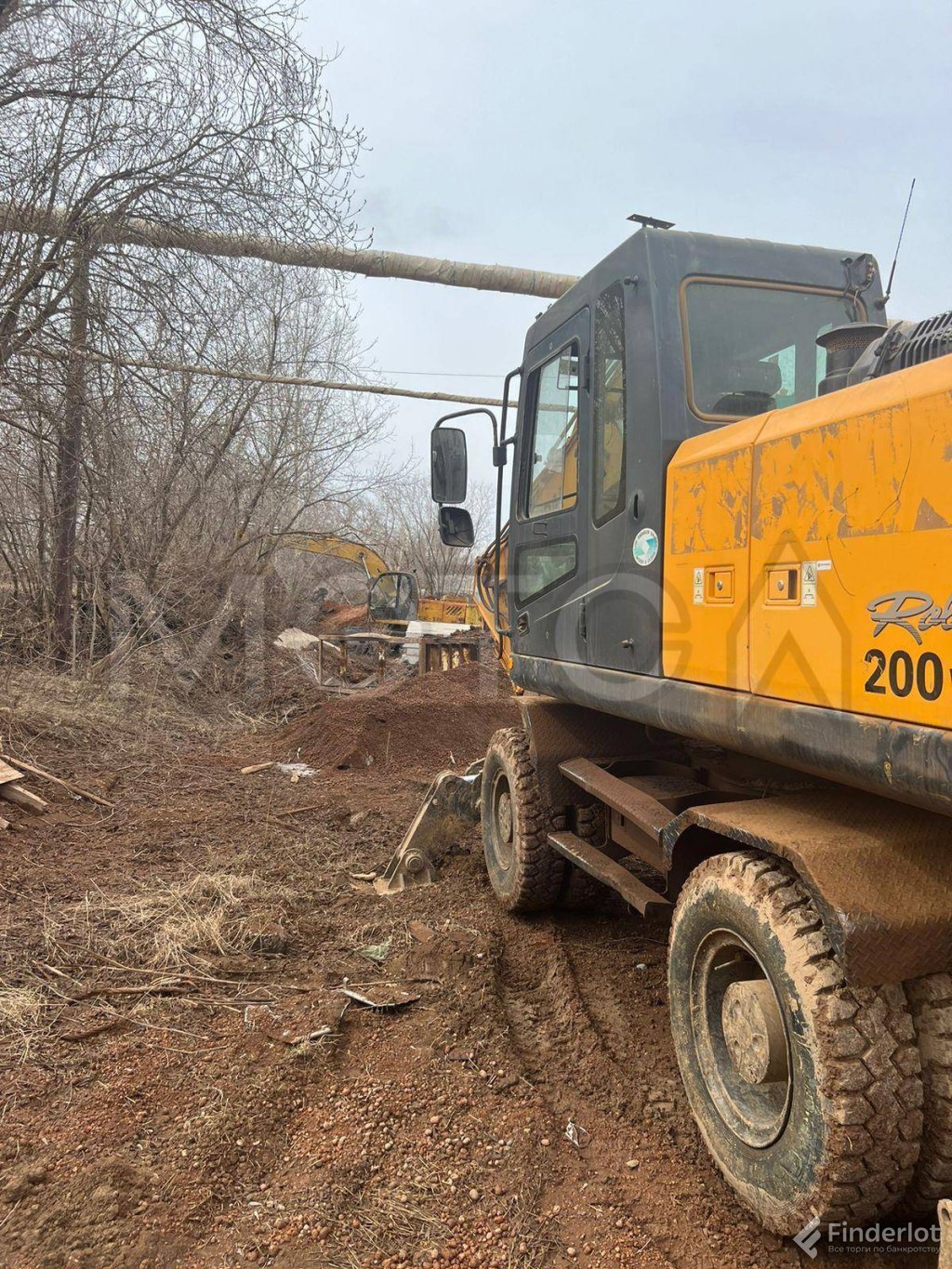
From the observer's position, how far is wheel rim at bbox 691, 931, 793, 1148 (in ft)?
7.23

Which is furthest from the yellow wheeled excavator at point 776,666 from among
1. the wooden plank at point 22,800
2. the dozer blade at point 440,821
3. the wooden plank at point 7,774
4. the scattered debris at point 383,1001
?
the wooden plank at point 7,774

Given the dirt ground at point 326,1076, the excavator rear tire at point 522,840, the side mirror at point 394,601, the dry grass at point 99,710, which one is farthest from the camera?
the side mirror at point 394,601

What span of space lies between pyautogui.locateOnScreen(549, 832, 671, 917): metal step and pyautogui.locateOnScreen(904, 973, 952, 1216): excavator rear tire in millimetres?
1091

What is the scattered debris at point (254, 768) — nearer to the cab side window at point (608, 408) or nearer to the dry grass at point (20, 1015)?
the dry grass at point (20, 1015)

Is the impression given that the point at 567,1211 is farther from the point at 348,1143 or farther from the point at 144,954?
the point at 144,954

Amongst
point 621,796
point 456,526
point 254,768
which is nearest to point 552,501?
point 456,526

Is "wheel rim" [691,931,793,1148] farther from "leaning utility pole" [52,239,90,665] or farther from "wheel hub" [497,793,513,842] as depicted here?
"leaning utility pole" [52,239,90,665]

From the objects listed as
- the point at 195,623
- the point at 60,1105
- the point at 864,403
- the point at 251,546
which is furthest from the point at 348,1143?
the point at 251,546

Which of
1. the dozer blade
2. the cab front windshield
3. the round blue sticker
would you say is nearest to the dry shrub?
the dozer blade

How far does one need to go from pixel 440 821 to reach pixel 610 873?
219cm

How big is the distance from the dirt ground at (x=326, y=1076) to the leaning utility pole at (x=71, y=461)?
4217mm

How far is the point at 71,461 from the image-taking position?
9383 millimetres

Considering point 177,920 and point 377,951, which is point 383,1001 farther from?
point 177,920

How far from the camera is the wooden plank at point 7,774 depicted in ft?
20.6
